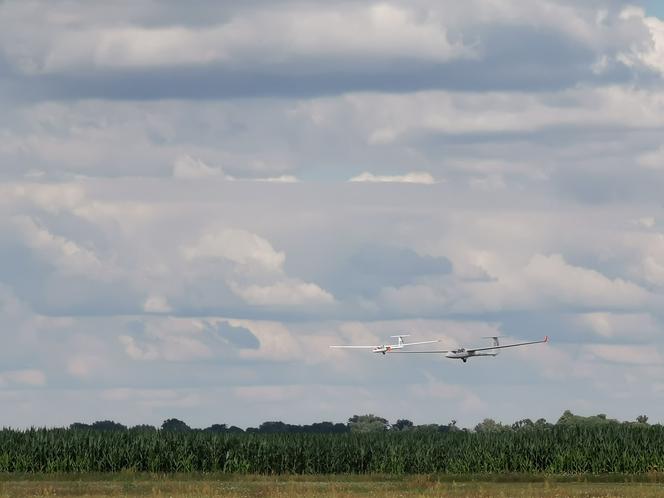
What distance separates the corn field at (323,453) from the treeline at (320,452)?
56 mm

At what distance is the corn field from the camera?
81250 millimetres

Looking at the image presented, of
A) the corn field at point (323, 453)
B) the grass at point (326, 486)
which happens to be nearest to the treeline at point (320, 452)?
the corn field at point (323, 453)

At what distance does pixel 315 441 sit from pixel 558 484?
54.7 feet

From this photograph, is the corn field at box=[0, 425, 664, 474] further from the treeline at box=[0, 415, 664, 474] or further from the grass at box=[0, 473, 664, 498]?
the grass at box=[0, 473, 664, 498]

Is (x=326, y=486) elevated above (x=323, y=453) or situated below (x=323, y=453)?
below

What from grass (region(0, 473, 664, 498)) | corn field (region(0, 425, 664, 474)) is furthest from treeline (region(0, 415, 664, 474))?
grass (region(0, 473, 664, 498))

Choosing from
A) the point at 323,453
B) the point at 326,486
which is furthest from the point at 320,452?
the point at 326,486

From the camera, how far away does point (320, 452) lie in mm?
83688

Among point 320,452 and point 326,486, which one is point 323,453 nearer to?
point 320,452

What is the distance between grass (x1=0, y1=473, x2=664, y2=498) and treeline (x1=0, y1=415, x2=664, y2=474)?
3.22m

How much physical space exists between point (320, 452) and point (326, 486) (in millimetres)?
15642

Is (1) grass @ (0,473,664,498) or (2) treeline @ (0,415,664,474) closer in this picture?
(1) grass @ (0,473,664,498)

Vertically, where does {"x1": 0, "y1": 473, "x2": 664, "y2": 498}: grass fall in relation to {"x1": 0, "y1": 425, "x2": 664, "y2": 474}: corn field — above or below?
below

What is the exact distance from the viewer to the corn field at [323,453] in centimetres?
8125
